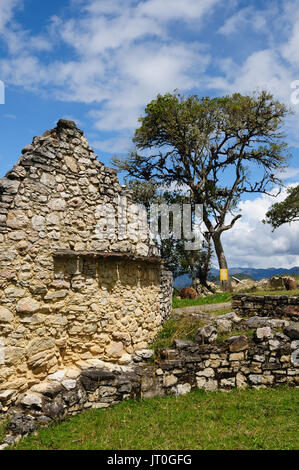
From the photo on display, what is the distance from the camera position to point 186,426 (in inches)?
243

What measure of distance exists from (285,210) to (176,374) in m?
21.8

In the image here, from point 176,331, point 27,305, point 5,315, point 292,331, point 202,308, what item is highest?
point 27,305

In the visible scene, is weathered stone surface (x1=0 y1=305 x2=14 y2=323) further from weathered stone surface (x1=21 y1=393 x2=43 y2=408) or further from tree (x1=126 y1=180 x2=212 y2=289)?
tree (x1=126 y1=180 x2=212 y2=289)

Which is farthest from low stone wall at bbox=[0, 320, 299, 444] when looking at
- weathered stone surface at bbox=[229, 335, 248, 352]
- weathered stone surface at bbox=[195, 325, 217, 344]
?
weathered stone surface at bbox=[195, 325, 217, 344]

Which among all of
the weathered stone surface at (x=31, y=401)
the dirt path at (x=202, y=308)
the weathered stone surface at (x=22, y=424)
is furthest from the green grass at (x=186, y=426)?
the dirt path at (x=202, y=308)

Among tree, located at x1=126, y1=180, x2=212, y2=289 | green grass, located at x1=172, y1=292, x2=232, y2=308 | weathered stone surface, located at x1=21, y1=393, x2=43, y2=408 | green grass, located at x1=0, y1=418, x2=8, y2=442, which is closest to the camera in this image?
green grass, located at x1=0, y1=418, x2=8, y2=442

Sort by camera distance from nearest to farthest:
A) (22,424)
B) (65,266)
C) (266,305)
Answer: (22,424) < (65,266) < (266,305)

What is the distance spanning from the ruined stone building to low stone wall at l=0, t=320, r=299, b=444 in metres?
0.35

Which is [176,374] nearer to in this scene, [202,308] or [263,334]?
[263,334]

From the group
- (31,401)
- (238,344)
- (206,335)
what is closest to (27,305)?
(31,401)

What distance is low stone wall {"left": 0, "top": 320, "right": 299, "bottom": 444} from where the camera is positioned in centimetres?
677
